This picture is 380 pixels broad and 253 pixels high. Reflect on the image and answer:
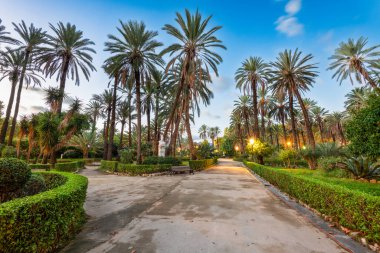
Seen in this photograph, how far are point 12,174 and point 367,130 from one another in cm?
1288

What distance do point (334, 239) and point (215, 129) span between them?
114 metres

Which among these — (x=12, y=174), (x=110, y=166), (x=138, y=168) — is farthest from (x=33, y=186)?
(x=110, y=166)

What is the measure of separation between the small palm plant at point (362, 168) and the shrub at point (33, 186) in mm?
16333

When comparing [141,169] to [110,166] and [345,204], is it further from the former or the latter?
[345,204]

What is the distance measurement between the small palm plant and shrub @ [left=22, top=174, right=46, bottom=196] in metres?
16.3

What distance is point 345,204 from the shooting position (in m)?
4.47

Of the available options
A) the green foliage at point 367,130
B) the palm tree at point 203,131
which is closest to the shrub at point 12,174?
the green foliage at point 367,130

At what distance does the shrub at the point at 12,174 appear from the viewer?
543 centimetres

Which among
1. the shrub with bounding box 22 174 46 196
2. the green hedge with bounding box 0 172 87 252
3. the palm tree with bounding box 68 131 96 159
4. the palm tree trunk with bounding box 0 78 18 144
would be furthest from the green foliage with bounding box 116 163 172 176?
the palm tree with bounding box 68 131 96 159

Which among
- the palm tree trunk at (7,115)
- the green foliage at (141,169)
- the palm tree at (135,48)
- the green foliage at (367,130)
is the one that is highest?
the palm tree at (135,48)

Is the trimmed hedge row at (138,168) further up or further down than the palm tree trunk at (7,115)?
further down

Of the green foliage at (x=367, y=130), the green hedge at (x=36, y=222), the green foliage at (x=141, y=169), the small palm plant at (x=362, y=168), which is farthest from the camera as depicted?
the green foliage at (x=141, y=169)

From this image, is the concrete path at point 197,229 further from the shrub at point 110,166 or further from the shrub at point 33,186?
the shrub at point 110,166

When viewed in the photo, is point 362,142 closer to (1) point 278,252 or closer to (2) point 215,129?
(1) point 278,252
